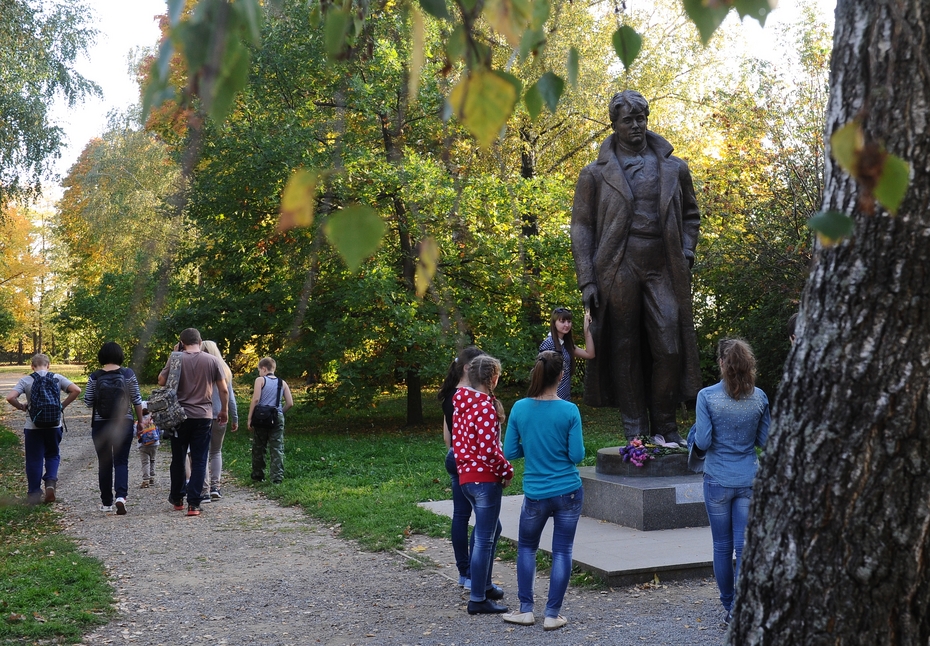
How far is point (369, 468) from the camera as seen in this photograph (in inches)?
524

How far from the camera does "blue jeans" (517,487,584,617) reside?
5.54m

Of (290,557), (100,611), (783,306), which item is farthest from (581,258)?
(783,306)

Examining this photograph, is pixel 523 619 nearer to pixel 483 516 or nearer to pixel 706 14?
pixel 483 516

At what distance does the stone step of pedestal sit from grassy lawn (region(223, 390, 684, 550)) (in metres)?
1.61

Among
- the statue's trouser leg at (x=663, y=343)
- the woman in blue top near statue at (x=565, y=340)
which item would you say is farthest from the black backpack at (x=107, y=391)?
the statue's trouser leg at (x=663, y=343)

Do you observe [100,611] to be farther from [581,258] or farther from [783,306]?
[783,306]

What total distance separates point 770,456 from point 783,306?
1578 cm

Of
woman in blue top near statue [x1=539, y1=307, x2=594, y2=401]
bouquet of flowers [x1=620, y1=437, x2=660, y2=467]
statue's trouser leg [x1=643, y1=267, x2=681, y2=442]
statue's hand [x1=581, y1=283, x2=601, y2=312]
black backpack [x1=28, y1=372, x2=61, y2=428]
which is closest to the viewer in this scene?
bouquet of flowers [x1=620, y1=437, x2=660, y2=467]

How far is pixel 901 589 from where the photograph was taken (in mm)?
2598

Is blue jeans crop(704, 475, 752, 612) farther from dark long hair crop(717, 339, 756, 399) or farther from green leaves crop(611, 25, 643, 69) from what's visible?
green leaves crop(611, 25, 643, 69)

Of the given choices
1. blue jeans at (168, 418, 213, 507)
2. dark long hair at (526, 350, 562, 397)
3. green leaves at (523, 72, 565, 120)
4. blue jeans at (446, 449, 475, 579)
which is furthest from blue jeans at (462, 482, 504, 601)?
blue jeans at (168, 418, 213, 507)

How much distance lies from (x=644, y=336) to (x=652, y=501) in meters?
1.49

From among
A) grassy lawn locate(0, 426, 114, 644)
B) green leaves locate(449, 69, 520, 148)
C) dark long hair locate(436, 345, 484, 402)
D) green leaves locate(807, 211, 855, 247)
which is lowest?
grassy lawn locate(0, 426, 114, 644)

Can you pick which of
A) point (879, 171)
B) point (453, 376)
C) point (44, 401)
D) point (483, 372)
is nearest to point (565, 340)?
point (453, 376)
